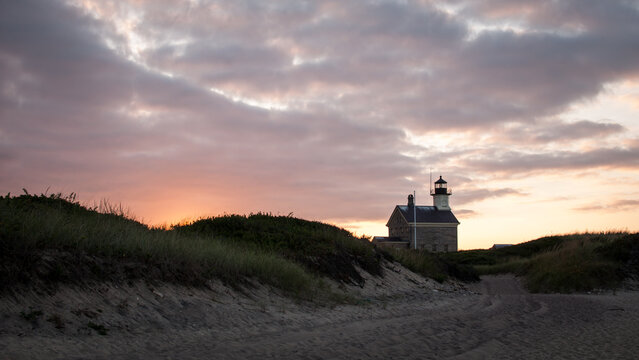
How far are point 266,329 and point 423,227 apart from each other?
64.5m

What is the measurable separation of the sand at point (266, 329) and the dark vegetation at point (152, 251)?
42 cm

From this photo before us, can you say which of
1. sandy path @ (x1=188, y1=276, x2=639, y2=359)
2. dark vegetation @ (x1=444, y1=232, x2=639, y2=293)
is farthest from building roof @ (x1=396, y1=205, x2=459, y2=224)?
sandy path @ (x1=188, y1=276, x2=639, y2=359)

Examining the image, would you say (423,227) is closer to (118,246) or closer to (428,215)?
(428,215)

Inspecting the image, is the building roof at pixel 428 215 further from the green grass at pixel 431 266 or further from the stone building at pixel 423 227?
the green grass at pixel 431 266

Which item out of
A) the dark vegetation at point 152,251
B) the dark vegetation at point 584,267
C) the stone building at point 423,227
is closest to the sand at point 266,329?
the dark vegetation at point 152,251

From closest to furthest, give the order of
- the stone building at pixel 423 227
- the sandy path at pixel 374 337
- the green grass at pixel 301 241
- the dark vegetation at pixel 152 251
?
the sandy path at pixel 374 337
the dark vegetation at pixel 152 251
the green grass at pixel 301 241
the stone building at pixel 423 227

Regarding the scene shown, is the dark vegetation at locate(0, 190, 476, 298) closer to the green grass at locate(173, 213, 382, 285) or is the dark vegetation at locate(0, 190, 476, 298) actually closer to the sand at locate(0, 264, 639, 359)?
the green grass at locate(173, 213, 382, 285)

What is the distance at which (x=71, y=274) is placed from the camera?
9289 mm

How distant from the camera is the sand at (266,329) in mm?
7469

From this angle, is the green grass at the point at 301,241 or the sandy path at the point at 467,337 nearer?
the sandy path at the point at 467,337

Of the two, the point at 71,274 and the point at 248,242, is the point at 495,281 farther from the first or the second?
the point at 71,274

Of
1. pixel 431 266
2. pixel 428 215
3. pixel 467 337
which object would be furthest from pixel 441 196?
pixel 467 337

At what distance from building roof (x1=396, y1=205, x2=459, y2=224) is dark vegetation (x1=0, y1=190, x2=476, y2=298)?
2008 inches

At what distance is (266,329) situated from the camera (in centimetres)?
1009
